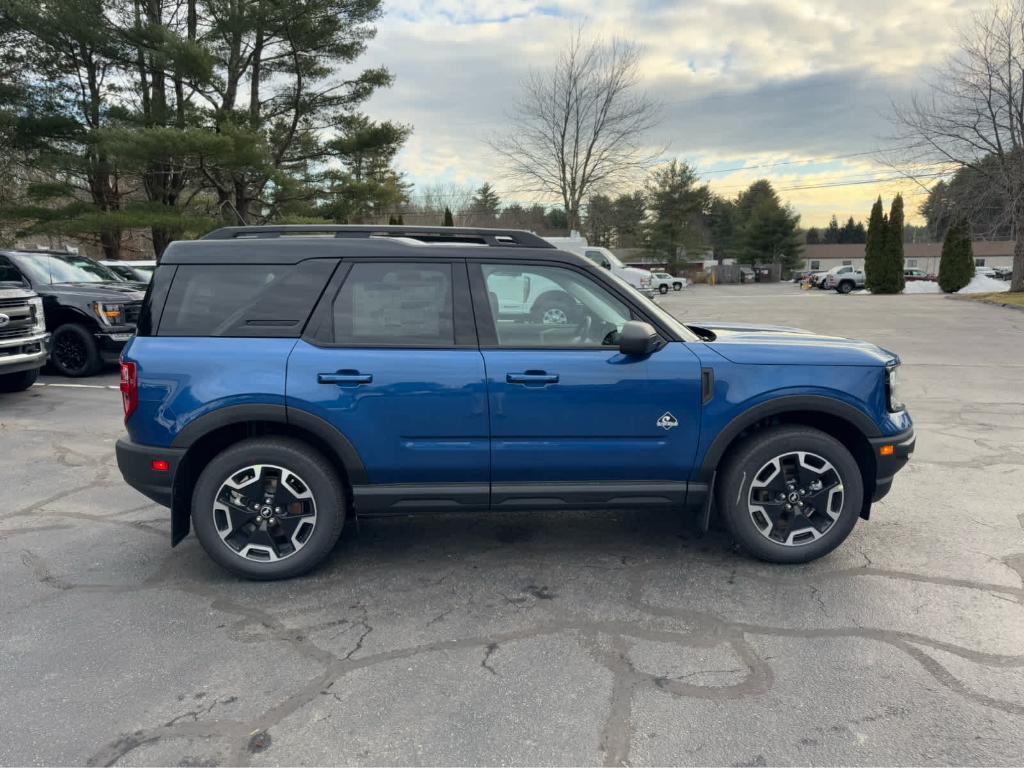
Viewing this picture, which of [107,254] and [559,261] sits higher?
[107,254]

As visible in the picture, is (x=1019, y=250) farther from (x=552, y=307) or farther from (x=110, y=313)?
(x=110, y=313)

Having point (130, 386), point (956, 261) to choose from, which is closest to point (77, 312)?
point (130, 386)

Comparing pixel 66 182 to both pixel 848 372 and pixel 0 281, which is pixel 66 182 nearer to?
pixel 0 281

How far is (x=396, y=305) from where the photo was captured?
3527mm

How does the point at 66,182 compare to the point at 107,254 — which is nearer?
the point at 66,182

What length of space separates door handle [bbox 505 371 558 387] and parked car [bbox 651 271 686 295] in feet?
127

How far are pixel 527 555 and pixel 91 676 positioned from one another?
217cm

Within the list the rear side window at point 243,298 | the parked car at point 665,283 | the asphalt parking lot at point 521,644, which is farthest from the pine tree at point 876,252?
the rear side window at point 243,298

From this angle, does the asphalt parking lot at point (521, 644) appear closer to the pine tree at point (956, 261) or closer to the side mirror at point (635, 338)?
the side mirror at point (635, 338)

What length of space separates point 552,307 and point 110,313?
8.43 metres

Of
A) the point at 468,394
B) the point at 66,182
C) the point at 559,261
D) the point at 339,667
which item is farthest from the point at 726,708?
the point at 66,182

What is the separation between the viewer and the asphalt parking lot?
7.61 feet

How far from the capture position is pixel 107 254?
2230 centimetres

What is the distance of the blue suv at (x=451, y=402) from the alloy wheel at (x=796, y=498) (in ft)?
0.04
